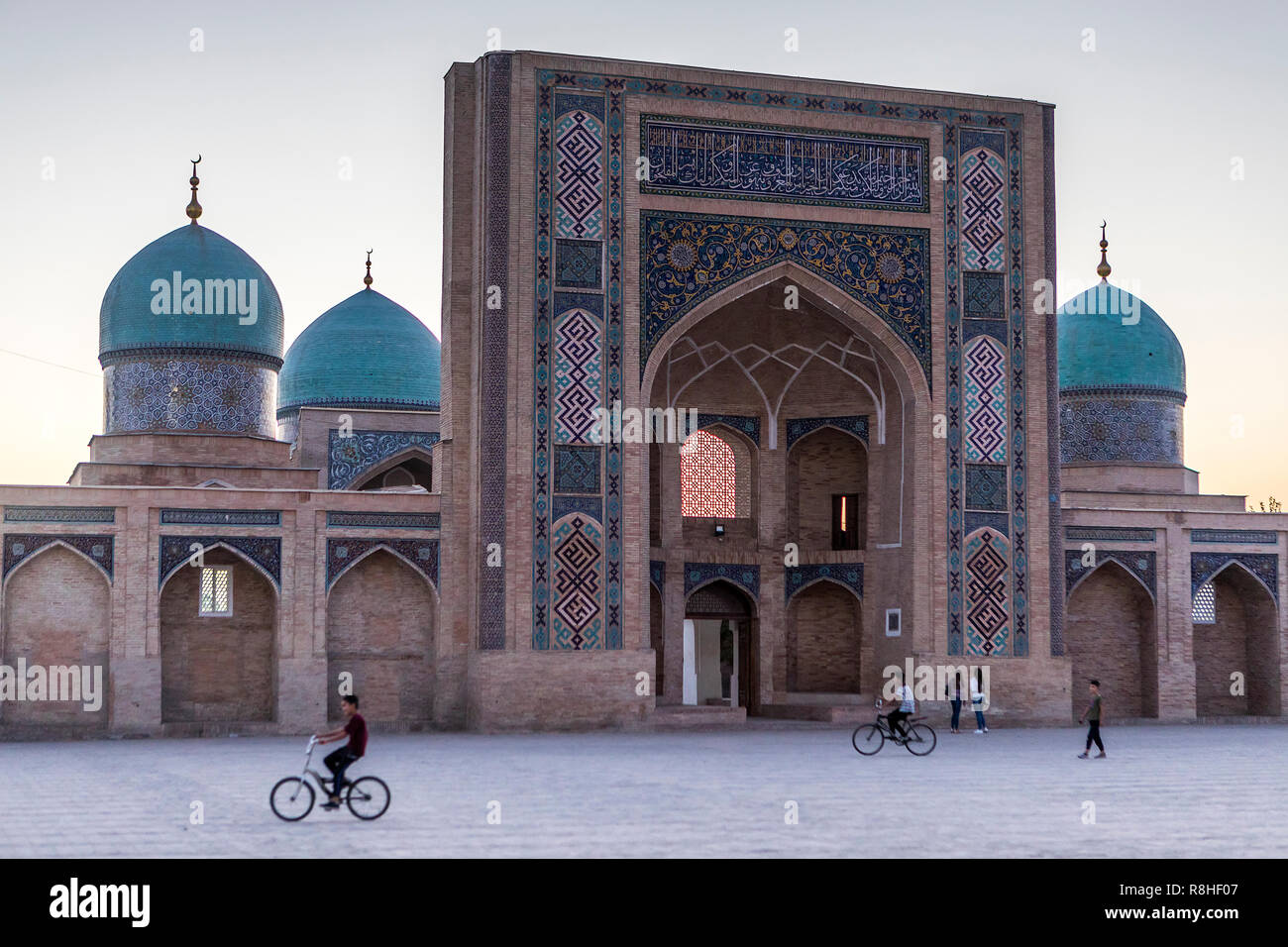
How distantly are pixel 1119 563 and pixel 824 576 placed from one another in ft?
10.9

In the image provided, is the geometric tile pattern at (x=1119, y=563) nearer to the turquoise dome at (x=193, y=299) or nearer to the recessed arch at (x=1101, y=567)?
the recessed arch at (x=1101, y=567)

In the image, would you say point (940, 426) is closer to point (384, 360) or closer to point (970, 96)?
point (970, 96)

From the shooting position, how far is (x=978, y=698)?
16.9 meters

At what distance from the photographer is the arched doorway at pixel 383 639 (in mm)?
17094

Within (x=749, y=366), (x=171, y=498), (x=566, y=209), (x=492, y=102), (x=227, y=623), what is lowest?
(x=227, y=623)

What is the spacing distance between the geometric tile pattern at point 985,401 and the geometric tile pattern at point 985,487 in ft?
0.32

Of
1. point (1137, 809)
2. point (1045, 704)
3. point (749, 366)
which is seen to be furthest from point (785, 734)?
point (1137, 809)

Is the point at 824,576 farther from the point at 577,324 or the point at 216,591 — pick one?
the point at 216,591

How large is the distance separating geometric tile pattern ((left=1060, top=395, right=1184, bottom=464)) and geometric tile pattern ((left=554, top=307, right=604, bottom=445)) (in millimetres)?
9654

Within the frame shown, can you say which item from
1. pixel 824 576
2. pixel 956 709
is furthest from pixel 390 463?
pixel 956 709

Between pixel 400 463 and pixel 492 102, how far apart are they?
7.25 metres

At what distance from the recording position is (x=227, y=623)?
56.0ft

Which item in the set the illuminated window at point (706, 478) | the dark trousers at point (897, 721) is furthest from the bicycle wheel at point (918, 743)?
the illuminated window at point (706, 478)

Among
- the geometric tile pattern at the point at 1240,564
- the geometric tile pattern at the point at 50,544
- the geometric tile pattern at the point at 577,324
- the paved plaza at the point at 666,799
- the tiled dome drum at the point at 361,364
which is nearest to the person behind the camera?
the paved plaza at the point at 666,799
